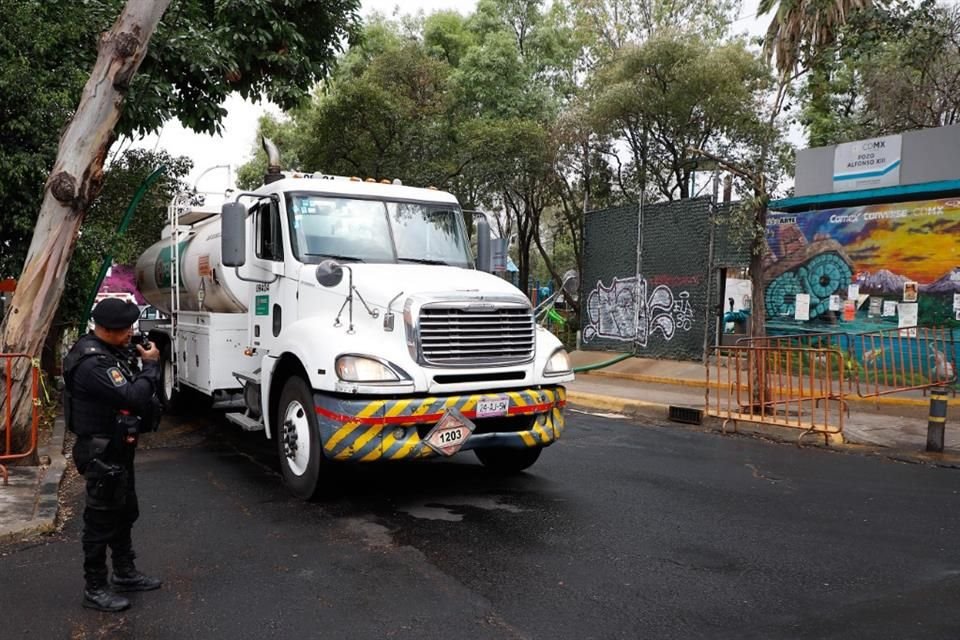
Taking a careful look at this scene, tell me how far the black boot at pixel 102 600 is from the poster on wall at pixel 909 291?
476 inches

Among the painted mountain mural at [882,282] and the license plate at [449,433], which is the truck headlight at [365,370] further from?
the painted mountain mural at [882,282]

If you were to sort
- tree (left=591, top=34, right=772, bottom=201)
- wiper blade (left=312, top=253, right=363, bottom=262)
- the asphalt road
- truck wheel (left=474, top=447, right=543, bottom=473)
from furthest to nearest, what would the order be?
tree (left=591, top=34, right=772, bottom=201) → truck wheel (left=474, top=447, right=543, bottom=473) → wiper blade (left=312, top=253, right=363, bottom=262) → the asphalt road

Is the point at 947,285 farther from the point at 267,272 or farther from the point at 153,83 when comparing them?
the point at 153,83

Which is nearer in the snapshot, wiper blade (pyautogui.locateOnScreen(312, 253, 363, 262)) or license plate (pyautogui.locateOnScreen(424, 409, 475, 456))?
license plate (pyautogui.locateOnScreen(424, 409, 475, 456))

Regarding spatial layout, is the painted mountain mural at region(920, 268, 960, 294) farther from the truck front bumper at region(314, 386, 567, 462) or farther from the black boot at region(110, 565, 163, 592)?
the black boot at region(110, 565, 163, 592)

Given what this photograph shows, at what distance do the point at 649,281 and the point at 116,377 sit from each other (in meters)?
13.5

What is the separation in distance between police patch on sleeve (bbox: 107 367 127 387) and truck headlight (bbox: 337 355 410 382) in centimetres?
177

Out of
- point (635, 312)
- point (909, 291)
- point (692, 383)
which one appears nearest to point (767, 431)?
point (692, 383)

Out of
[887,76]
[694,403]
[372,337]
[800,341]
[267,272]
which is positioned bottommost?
[694,403]

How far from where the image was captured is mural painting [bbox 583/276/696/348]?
15570mm

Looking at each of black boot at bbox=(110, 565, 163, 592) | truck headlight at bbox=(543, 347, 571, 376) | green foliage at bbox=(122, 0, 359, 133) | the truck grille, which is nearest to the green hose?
green foliage at bbox=(122, 0, 359, 133)

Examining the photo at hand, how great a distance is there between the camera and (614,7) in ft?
81.1

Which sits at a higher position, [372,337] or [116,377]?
[372,337]

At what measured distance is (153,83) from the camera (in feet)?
33.6
